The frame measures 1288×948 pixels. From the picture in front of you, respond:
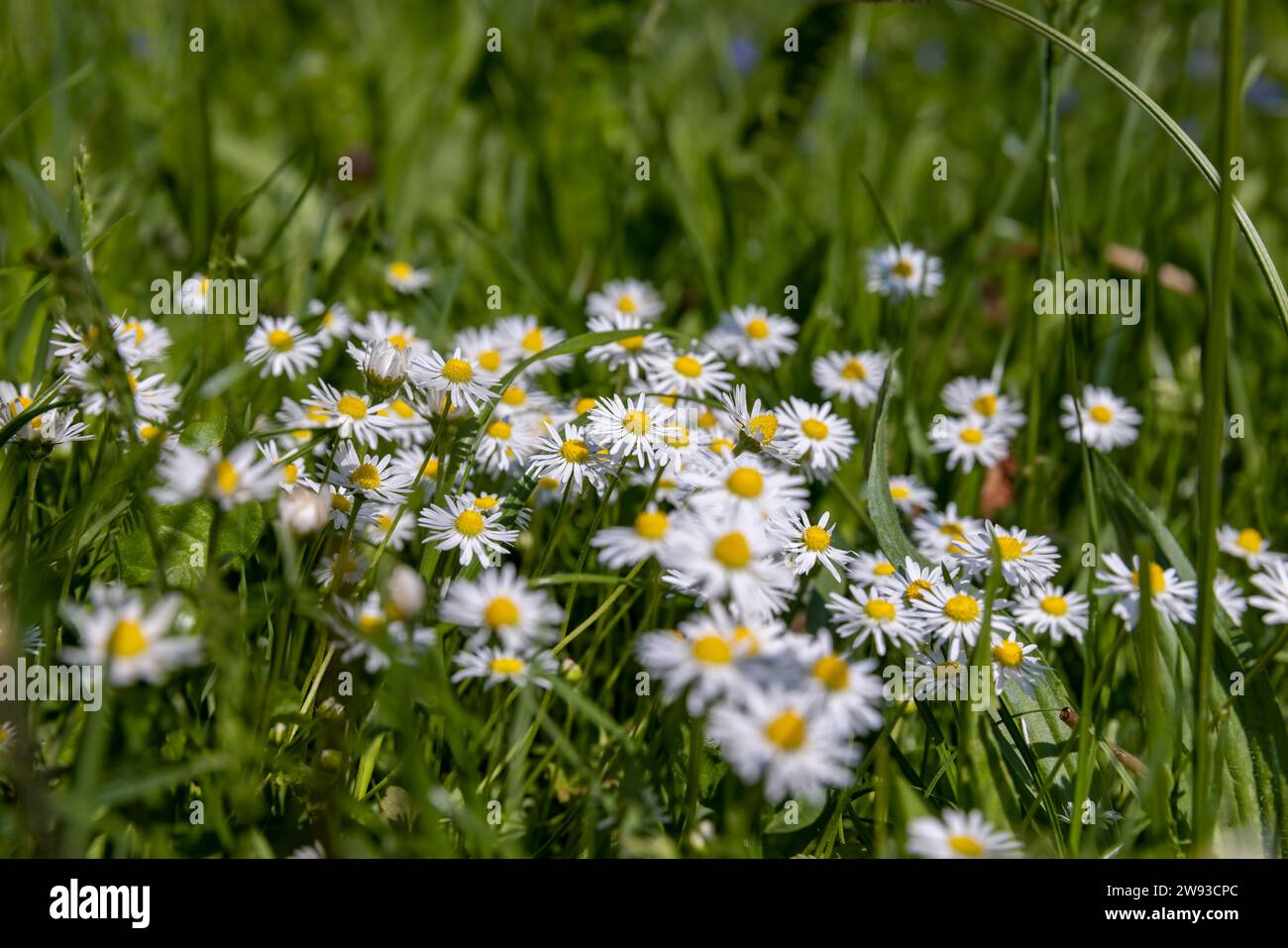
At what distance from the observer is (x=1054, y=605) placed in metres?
1.49

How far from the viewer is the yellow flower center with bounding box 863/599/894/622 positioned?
1281mm

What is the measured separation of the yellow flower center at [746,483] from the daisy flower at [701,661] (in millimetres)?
207

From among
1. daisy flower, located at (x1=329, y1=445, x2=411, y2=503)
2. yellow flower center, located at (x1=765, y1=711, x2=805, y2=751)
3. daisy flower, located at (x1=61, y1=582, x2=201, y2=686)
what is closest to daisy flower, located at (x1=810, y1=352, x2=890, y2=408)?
daisy flower, located at (x1=329, y1=445, x2=411, y2=503)

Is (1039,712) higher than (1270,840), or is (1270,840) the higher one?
(1039,712)

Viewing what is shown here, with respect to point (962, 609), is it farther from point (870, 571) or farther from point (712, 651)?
point (712, 651)

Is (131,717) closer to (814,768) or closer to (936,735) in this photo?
(814,768)

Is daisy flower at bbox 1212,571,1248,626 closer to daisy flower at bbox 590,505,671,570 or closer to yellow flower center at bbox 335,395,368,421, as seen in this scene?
daisy flower at bbox 590,505,671,570

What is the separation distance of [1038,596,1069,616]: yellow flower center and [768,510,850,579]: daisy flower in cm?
32

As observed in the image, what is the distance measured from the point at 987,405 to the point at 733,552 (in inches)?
40.4

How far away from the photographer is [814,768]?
92 centimetres

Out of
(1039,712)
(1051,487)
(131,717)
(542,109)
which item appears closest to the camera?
(131,717)

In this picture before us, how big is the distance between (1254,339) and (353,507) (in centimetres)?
219

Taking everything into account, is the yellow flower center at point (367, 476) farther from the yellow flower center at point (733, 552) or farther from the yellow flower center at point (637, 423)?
the yellow flower center at point (733, 552)
